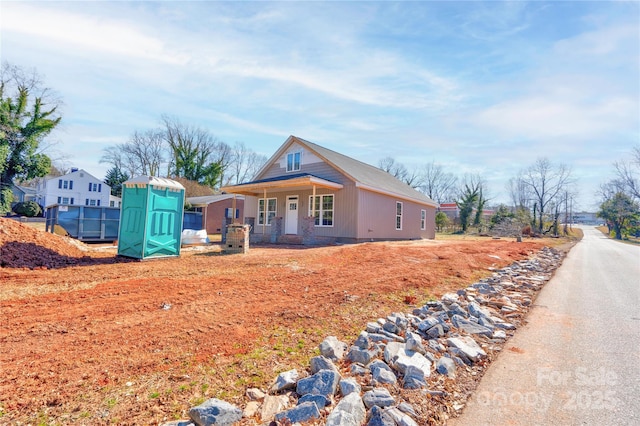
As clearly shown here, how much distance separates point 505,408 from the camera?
223 cm

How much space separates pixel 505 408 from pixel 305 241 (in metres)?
11.9

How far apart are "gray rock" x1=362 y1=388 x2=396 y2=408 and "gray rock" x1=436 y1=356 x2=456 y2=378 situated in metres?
0.75

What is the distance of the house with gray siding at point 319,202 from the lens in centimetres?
1424

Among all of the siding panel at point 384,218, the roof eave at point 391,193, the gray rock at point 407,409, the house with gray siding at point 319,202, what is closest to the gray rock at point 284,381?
the gray rock at point 407,409

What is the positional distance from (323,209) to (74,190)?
3879 cm

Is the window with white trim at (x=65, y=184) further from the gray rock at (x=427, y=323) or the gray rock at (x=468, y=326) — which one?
the gray rock at (x=468, y=326)

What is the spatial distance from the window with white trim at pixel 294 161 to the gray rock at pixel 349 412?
50.7 feet

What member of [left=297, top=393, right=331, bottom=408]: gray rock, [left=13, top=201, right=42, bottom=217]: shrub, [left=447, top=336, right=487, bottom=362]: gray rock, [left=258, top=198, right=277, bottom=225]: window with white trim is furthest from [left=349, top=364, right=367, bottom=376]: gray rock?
[left=13, top=201, right=42, bottom=217]: shrub

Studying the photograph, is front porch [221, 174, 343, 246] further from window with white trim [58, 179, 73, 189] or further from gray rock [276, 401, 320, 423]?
window with white trim [58, 179, 73, 189]

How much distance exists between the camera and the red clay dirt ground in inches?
A: 82.8

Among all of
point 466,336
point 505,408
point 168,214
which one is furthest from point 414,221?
point 505,408

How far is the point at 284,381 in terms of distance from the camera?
7.50 ft

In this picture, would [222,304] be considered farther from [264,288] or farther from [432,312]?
[432,312]

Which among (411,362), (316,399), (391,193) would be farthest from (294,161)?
(316,399)
